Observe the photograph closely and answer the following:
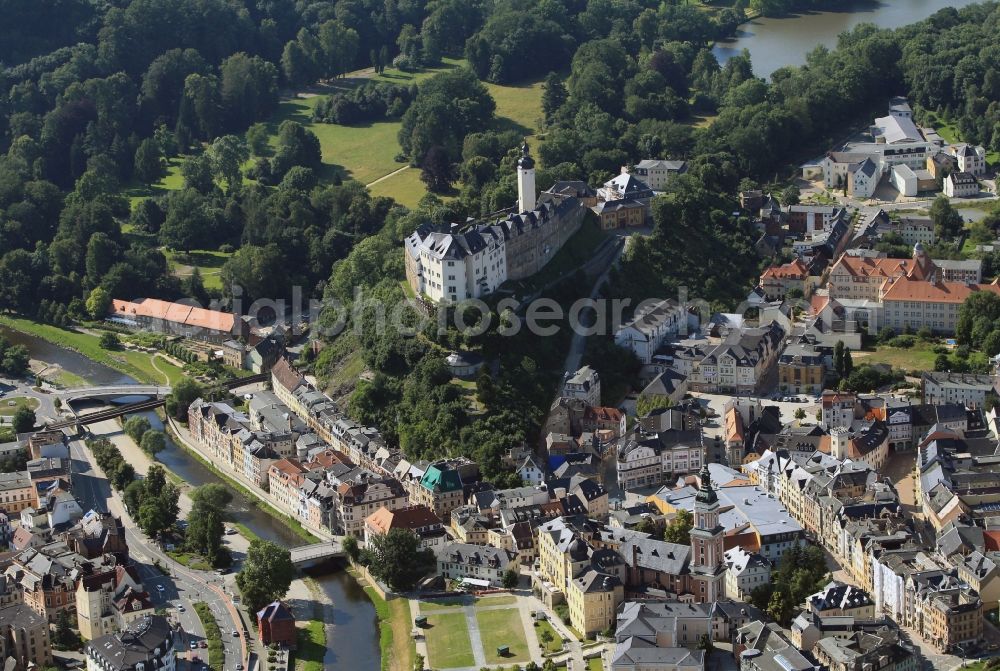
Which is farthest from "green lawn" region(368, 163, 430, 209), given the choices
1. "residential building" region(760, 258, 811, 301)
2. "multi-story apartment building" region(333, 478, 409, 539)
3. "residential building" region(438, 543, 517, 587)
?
"residential building" region(438, 543, 517, 587)

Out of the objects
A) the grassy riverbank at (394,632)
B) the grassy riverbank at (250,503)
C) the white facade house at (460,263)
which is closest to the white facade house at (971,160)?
the white facade house at (460,263)

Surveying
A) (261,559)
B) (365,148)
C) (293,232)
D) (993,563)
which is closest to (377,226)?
(293,232)

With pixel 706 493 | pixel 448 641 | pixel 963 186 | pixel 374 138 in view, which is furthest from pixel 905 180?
pixel 448 641

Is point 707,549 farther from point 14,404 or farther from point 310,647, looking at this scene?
point 14,404

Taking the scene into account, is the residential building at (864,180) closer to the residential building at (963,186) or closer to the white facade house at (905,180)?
the white facade house at (905,180)

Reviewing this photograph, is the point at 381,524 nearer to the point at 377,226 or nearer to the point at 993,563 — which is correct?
the point at 993,563
